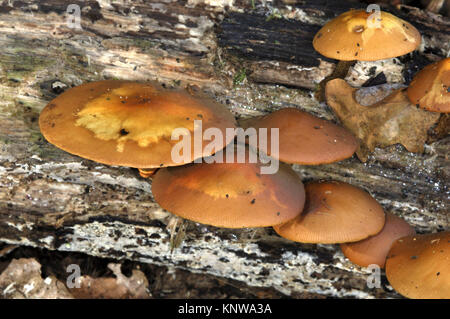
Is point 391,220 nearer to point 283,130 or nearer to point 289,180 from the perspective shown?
point 289,180

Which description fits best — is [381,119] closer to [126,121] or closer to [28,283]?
[126,121]

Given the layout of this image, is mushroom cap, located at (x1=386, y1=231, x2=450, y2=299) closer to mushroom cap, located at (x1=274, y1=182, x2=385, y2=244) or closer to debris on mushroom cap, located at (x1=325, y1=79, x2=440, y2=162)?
mushroom cap, located at (x1=274, y1=182, x2=385, y2=244)

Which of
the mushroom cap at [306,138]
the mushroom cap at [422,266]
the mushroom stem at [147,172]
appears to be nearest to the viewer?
Answer: the mushroom cap at [422,266]

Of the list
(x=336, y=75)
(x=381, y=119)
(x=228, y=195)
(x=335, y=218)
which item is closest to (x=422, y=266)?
(x=335, y=218)

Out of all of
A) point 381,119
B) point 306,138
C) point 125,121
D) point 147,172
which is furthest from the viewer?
point 381,119

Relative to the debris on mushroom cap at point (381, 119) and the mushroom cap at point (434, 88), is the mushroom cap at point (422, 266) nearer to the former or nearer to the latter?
the debris on mushroom cap at point (381, 119)

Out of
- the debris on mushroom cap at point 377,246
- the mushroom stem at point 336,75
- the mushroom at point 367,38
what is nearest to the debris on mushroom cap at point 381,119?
the mushroom stem at point 336,75
